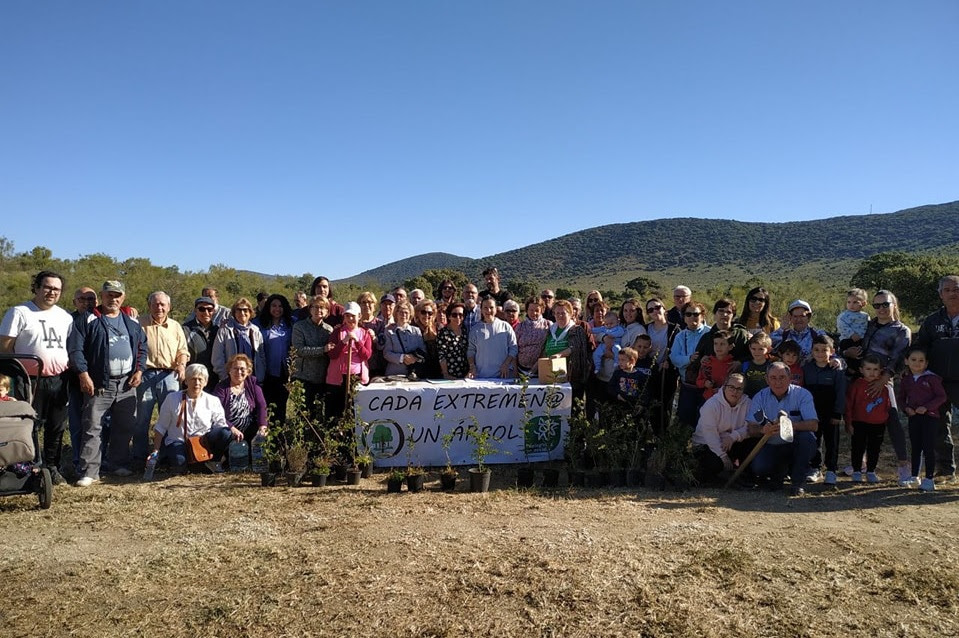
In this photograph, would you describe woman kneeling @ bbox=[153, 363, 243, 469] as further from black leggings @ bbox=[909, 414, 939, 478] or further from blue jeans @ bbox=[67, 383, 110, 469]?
black leggings @ bbox=[909, 414, 939, 478]

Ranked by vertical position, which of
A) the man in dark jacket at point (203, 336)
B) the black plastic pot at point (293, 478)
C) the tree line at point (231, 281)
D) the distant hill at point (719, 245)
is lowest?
the black plastic pot at point (293, 478)

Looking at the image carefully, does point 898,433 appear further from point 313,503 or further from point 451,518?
point 313,503

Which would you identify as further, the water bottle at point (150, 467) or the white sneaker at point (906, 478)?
the water bottle at point (150, 467)

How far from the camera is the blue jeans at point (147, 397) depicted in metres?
6.82

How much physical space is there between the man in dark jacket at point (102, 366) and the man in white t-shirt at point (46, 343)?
0.46 feet

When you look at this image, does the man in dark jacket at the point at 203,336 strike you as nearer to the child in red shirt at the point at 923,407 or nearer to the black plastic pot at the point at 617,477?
the black plastic pot at the point at 617,477

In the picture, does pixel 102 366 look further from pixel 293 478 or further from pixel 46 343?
pixel 293 478

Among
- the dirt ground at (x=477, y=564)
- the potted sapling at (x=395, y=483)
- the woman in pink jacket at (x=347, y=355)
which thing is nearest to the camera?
the dirt ground at (x=477, y=564)

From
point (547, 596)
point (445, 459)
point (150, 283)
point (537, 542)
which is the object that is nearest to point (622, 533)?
point (537, 542)

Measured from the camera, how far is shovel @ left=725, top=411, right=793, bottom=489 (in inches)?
222

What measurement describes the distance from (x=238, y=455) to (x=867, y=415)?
6548 mm

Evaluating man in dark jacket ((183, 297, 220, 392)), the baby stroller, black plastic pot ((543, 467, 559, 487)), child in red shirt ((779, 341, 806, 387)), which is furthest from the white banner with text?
the baby stroller

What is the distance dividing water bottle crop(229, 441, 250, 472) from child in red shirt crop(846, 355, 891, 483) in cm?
634

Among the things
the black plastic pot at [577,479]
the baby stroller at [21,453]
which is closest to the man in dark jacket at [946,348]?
the black plastic pot at [577,479]
